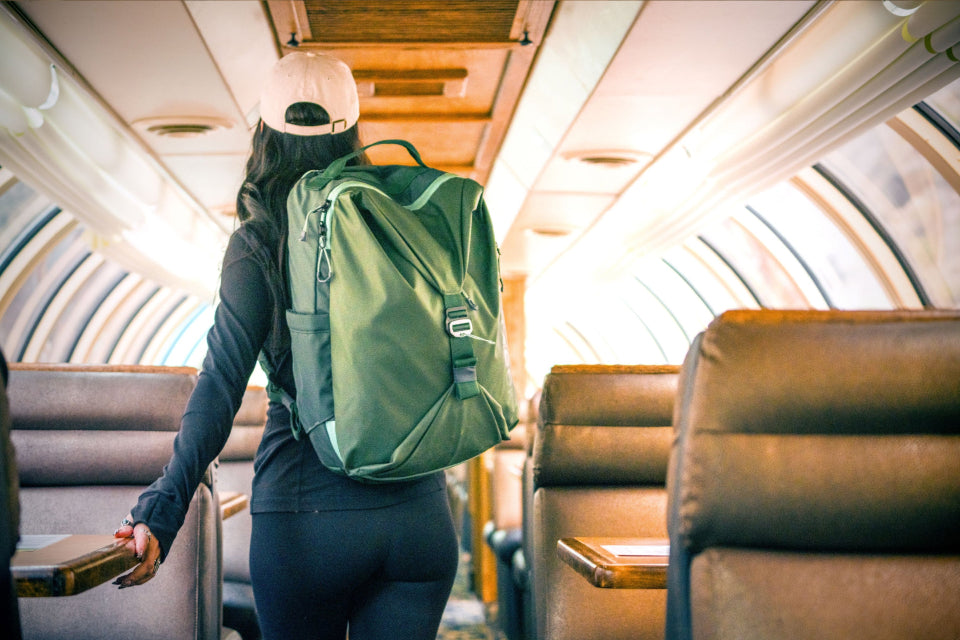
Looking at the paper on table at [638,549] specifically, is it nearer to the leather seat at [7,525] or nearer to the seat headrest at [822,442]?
the seat headrest at [822,442]

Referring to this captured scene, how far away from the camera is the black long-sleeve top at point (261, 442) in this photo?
150 centimetres

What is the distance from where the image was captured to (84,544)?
179cm

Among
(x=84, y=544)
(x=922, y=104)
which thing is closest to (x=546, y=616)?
(x=84, y=544)

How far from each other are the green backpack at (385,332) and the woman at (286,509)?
2.8 inches

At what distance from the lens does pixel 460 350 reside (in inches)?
59.5

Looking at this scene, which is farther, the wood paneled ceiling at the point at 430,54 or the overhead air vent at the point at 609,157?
Answer: the overhead air vent at the point at 609,157

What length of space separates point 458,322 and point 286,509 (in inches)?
18.6

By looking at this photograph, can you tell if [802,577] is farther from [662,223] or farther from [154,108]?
[662,223]

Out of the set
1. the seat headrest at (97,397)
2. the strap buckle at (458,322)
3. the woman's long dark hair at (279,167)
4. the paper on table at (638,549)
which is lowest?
the paper on table at (638,549)

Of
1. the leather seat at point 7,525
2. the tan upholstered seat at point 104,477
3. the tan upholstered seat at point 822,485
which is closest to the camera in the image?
the leather seat at point 7,525

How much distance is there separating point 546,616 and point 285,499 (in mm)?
2073

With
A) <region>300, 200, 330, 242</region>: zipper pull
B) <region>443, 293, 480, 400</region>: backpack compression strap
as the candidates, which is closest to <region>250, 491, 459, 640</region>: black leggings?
<region>443, 293, 480, 400</region>: backpack compression strap

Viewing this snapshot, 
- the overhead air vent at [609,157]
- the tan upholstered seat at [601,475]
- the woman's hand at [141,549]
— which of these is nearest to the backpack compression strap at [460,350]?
the woman's hand at [141,549]

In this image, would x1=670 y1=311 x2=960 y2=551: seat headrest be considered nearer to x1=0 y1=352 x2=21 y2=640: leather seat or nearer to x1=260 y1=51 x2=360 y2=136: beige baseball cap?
x1=260 y1=51 x2=360 y2=136: beige baseball cap
